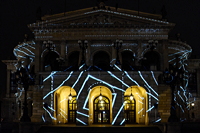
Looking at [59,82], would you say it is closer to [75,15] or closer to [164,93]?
[75,15]

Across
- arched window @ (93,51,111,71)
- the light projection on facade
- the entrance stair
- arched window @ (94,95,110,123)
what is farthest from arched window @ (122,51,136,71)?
the entrance stair

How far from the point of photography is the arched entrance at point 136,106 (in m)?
41.0

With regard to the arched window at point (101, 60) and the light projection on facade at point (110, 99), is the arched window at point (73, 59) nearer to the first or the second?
the arched window at point (101, 60)

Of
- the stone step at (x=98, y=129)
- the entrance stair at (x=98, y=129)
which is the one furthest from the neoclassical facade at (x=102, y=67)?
the stone step at (x=98, y=129)

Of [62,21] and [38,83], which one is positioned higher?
[62,21]

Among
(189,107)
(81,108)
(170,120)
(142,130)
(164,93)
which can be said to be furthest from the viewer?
(189,107)

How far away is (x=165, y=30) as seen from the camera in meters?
45.4

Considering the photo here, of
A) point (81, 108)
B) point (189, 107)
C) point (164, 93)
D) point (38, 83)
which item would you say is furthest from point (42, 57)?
point (189, 107)

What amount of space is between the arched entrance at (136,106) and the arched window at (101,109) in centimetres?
276

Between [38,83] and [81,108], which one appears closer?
[81,108]

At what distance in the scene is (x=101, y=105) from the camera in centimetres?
4153

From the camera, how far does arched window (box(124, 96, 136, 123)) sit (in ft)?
139

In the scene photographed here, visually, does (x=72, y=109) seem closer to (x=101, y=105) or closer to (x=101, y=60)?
(x=101, y=105)

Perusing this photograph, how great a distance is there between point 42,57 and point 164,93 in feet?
59.0
